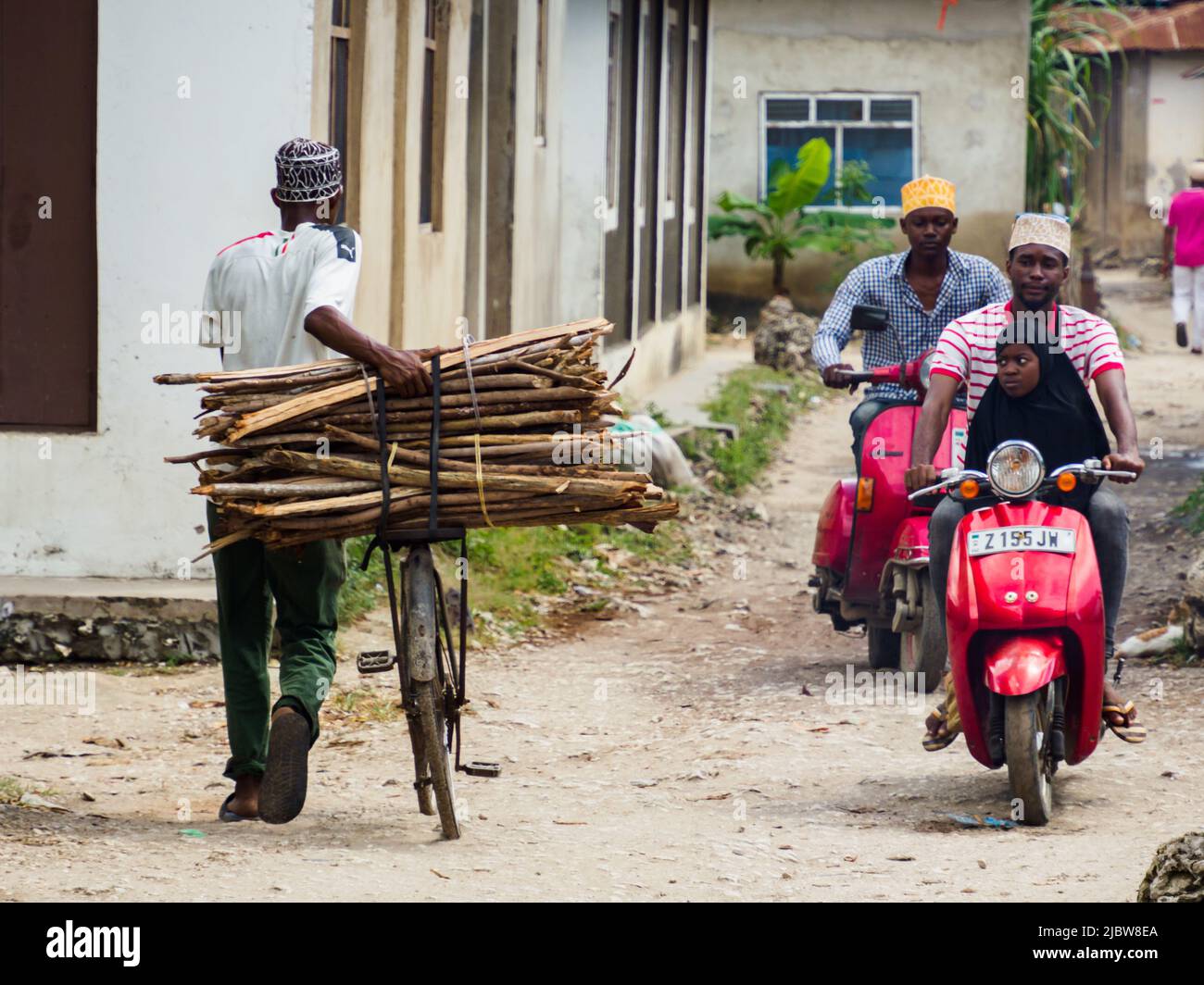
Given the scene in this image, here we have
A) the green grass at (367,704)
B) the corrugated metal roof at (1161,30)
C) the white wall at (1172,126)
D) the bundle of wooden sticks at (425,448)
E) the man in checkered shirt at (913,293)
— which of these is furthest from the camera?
the white wall at (1172,126)

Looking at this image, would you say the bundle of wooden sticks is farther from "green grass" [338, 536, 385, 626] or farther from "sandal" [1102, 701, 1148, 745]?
"green grass" [338, 536, 385, 626]

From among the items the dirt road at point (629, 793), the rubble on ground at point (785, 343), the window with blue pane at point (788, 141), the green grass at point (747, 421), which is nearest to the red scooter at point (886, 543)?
the dirt road at point (629, 793)

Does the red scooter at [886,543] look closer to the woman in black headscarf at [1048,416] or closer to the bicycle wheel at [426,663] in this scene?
the woman in black headscarf at [1048,416]

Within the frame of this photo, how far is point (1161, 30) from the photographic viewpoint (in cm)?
2981

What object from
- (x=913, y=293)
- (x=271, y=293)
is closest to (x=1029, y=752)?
(x=271, y=293)

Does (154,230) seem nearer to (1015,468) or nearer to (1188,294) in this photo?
(1015,468)

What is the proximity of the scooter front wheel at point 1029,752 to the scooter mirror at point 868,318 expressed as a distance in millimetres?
2060

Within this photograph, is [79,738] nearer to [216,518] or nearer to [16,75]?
[216,518]

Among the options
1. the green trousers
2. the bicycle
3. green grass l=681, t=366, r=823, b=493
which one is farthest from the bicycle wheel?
green grass l=681, t=366, r=823, b=493

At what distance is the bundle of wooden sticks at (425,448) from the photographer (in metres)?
4.63

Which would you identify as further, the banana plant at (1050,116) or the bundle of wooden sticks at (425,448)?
the banana plant at (1050,116)

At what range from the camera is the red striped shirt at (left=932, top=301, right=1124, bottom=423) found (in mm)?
5531

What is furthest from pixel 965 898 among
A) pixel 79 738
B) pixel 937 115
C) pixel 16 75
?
pixel 937 115

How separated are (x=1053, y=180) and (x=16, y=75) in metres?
17.8
